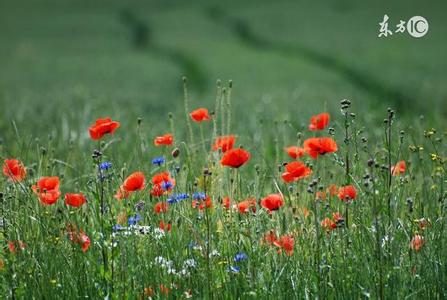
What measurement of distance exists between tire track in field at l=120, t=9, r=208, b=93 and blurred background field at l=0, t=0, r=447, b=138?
6 cm

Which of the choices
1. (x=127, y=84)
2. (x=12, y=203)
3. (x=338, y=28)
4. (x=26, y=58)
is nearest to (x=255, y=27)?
(x=338, y=28)

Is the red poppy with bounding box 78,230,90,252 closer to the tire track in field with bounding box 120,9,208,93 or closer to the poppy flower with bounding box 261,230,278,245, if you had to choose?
the poppy flower with bounding box 261,230,278,245

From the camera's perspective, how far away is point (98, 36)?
28516 millimetres

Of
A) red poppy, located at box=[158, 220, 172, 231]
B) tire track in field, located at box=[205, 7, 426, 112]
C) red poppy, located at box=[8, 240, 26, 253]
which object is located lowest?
tire track in field, located at box=[205, 7, 426, 112]

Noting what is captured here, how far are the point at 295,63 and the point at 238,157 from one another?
16494 mm

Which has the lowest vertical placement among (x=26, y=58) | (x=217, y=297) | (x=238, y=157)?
(x=26, y=58)

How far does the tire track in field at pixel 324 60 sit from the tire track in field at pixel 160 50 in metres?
2.85

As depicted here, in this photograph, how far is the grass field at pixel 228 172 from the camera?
3.11 m

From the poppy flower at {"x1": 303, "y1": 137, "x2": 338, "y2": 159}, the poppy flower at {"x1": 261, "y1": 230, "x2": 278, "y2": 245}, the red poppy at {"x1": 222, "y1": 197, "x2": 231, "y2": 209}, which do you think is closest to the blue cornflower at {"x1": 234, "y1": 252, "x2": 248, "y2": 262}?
the poppy flower at {"x1": 261, "y1": 230, "x2": 278, "y2": 245}

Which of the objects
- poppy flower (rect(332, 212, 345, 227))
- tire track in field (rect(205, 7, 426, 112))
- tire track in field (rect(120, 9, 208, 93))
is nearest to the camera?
poppy flower (rect(332, 212, 345, 227))

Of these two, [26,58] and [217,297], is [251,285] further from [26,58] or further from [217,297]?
[26,58]

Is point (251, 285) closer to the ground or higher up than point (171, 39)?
higher up

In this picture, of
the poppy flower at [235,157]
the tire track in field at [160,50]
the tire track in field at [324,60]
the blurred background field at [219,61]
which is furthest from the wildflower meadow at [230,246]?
the tire track in field at [160,50]

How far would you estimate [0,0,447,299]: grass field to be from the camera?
3107 mm
